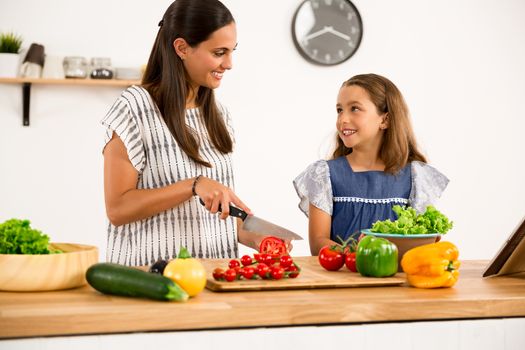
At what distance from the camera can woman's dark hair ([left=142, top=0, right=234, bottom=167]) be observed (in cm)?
231

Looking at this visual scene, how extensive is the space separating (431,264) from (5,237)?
3.24 feet

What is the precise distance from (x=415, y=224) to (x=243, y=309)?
76 cm

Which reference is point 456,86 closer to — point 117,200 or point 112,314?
point 117,200

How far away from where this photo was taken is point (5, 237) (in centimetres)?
166

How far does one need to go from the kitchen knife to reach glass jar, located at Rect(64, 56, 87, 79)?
95.5 inches

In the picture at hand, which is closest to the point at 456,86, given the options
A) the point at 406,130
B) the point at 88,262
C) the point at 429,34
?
the point at 429,34

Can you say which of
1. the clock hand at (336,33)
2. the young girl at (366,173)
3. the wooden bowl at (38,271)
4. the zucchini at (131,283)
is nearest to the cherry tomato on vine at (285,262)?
the zucchini at (131,283)

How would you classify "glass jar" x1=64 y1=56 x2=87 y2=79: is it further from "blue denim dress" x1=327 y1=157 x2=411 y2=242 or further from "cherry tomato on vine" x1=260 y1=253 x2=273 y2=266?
"cherry tomato on vine" x1=260 y1=253 x2=273 y2=266

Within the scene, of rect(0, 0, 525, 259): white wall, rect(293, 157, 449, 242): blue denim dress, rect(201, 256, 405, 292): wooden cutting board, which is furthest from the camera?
rect(0, 0, 525, 259): white wall

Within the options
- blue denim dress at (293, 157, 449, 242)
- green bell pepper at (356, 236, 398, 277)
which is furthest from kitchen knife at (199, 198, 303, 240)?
blue denim dress at (293, 157, 449, 242)

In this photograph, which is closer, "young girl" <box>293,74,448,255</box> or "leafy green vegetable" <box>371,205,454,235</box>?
"leafy green vegetable" <box>371,205,454,235</box>

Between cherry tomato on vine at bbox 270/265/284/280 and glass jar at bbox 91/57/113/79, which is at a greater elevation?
glass jar at bbox 91/57/113/79

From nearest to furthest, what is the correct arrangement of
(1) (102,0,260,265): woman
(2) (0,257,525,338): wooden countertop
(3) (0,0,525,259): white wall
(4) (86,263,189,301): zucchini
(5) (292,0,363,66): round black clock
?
(2) (0,257,525,338): wooden countertop → (4) (86,263,189,301): zucchini → (1) (102,0,260,265): woman → (3) (0,0,525,259): white wall → (5) (292,0,363,66): round black clock

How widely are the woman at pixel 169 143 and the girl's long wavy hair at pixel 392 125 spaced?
70 centimetres
